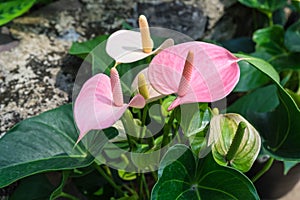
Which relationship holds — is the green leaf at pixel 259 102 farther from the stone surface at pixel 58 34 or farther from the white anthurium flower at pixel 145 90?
the white anthurium flower at pixel 145 90

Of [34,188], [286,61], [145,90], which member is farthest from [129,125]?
[286,61]

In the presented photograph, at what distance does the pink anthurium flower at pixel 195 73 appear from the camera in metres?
0.58

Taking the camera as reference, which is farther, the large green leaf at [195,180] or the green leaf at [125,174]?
the green leaf at [125,174]

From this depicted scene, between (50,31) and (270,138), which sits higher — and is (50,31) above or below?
above

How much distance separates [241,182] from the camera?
609 millimetres

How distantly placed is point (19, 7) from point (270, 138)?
0.56 meters

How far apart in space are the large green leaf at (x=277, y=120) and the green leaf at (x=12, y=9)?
48 centimetres

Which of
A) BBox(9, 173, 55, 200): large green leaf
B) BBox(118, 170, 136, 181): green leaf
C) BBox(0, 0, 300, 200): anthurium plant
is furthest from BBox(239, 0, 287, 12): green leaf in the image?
BBox(9, 173, 55, 200): large green leaf

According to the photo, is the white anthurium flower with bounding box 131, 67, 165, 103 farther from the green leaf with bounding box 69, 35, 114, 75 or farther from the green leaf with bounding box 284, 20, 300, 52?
the green leaf with bounding box 284, 20, 300, 52

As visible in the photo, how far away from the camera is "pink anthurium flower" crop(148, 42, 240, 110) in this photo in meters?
0.58

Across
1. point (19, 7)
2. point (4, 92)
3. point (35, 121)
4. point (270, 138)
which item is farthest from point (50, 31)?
point (270, 138)

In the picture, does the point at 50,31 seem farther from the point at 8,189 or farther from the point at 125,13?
the point at 8,189

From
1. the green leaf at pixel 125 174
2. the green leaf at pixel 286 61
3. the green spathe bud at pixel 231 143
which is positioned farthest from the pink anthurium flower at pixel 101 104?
the green leaf at pixel 286 61

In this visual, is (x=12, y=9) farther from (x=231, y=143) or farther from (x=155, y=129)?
(x=231, y=143)
